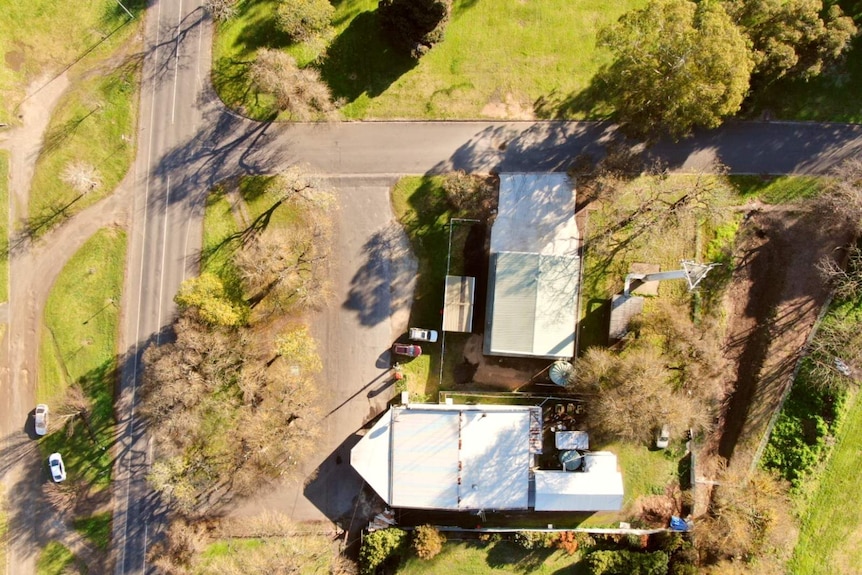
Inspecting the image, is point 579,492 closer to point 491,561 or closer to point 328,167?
point 491,561

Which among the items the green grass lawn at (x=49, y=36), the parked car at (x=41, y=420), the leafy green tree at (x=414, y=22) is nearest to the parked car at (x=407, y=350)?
the leafy green tree at (x=414, y=22)

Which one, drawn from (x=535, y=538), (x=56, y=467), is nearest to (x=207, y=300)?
(x=56, y=467)

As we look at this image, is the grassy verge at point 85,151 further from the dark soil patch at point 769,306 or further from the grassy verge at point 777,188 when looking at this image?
the dark soil patch at point 769,306

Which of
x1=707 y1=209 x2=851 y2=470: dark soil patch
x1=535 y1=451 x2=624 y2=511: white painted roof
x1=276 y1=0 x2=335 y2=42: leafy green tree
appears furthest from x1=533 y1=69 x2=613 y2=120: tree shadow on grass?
x1=535 y1=451 x2=624 y2=511: white painted roof

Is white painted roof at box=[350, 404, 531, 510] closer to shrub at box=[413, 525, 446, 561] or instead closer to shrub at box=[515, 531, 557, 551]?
shrub at box=[413, 525, 446, 561]

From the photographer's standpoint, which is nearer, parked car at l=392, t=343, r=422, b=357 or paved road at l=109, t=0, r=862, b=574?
parked car at l=392, t=343, r=422, b=357

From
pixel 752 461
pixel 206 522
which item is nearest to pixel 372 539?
pixel 206 522

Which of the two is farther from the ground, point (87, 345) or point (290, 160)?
point (290, 160)
